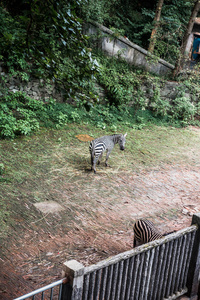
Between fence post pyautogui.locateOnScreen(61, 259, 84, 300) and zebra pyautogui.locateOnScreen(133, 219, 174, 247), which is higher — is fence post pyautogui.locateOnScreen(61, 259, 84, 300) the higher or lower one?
the higher one

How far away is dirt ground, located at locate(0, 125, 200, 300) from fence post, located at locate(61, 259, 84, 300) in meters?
1.58

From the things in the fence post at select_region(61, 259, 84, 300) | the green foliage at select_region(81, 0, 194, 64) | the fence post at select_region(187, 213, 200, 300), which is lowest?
the fence post at select_region(187, 213, 200, 300)

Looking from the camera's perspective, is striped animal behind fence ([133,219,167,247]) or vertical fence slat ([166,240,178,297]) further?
striped animal behind fence ([133,219,167,247])

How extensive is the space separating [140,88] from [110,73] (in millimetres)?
1986

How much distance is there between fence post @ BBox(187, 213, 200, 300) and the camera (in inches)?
182

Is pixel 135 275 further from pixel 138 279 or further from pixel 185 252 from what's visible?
pixel 185 252

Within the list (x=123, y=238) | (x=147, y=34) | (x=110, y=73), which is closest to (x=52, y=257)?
(x=123, y=238)

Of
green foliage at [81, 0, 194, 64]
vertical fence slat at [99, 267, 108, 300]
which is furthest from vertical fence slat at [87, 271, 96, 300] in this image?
green foliage at [81, 0, 194, 64]

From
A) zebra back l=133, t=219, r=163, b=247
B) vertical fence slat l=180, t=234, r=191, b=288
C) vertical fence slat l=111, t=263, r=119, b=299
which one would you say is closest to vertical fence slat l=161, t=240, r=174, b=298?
vertical fence slat l=180, t=234, r=191, b=288

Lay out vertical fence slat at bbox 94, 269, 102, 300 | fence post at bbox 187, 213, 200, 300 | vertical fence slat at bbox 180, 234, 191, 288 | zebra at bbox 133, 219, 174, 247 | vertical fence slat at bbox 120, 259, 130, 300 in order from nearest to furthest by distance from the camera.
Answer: vertical fence slat at bbox 94, 269, 102, 300, vertical fence slat at bbox 120, 259, 130, 300, vertical fence slat at bbox 180, 234, 191, 288, fence post at bbox 187, 213, 200, 300, zebra at bbox 133, 219, 174, 247

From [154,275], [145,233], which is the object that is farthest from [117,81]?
[154,275]

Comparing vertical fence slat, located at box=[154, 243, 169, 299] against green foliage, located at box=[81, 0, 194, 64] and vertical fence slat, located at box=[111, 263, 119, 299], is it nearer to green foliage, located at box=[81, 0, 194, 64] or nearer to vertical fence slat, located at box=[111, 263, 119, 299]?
vertical fence slat, located at box=[111, 263, 119, 299]

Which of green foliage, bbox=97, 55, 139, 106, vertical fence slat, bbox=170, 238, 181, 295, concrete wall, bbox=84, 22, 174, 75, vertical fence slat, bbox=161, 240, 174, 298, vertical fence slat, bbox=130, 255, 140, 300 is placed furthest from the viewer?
concrete wall, bbox=84, 22, 174, 75

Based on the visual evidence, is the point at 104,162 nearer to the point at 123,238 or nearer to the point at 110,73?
the point at 123,238
